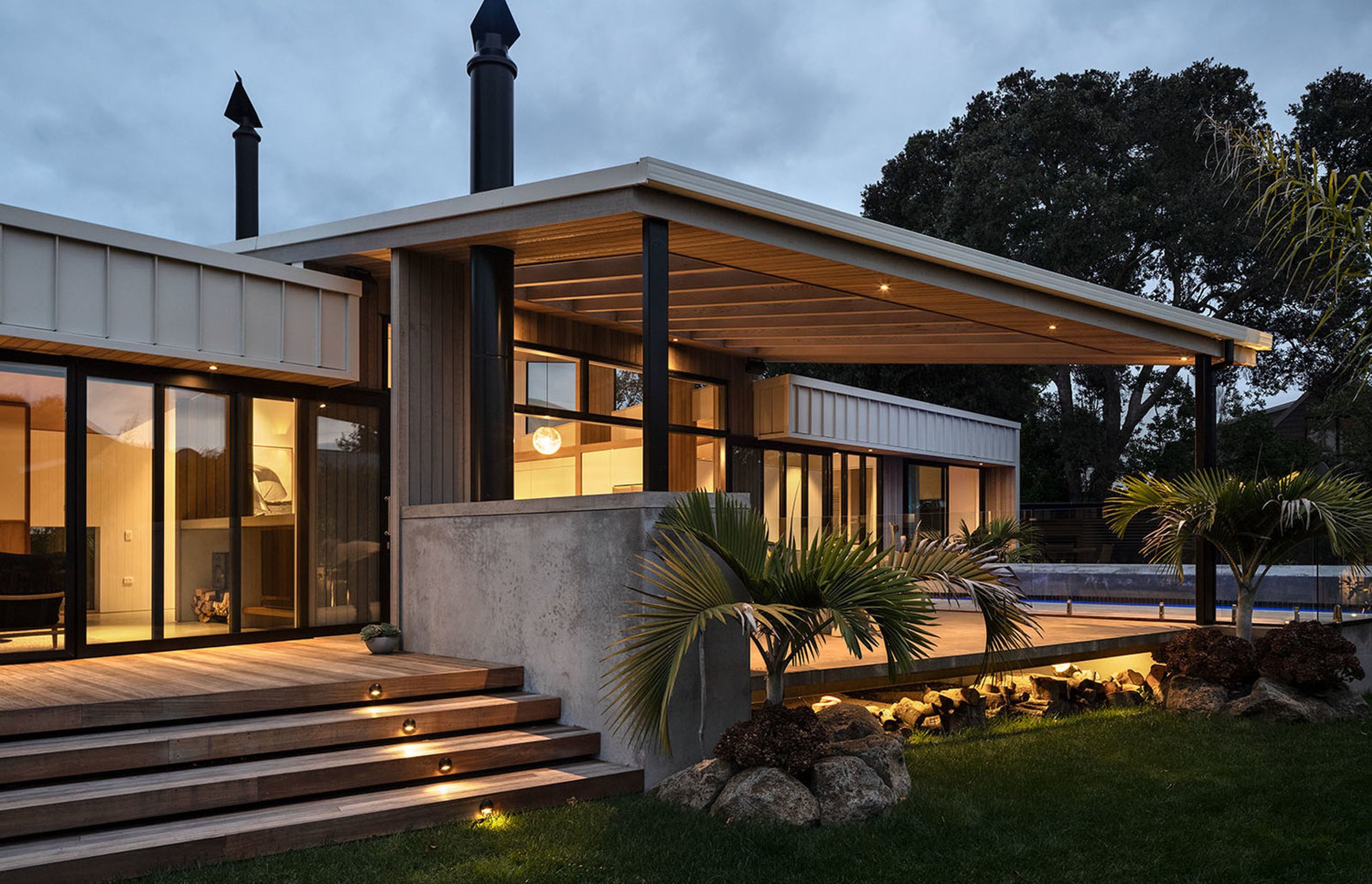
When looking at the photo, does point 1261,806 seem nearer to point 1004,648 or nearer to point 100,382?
point 1004,648

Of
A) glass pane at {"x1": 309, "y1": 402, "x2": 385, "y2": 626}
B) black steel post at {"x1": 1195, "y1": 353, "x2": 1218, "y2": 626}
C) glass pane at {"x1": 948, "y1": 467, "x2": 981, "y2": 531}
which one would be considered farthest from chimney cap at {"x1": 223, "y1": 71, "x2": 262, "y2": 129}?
glass pane at {"x1": 948, "y1": 467, "x2": 981, "y2": 531}

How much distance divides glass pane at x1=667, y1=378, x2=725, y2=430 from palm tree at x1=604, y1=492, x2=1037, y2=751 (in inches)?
249

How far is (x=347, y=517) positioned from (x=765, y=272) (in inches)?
158

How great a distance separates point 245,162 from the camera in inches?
497

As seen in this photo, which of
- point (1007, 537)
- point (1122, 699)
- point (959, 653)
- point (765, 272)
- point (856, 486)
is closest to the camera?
point (765, 272)

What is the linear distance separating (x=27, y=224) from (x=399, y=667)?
3687mm

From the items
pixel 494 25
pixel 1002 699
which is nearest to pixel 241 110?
pixel 494 25

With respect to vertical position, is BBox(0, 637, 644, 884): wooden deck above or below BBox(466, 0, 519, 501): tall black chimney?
below

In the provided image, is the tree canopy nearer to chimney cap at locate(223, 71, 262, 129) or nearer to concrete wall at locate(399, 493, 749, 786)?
chimney cap at locate(223, 71, 262, 129)

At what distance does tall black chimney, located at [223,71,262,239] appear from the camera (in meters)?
12.3

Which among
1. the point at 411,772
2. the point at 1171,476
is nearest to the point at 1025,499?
the point at 1171,476

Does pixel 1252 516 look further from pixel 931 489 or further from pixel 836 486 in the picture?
pixel 931 489

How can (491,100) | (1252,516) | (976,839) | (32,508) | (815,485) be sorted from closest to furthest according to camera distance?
(976,839) < (32,508) < (1252,516) < (491,100) < (815,485)

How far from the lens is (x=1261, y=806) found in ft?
20.4
